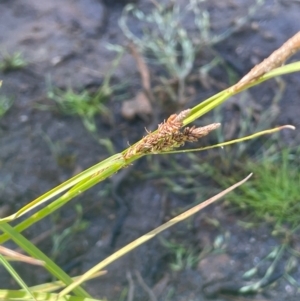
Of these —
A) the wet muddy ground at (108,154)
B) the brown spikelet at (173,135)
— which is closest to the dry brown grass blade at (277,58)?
the brown spikelet at (173,135)

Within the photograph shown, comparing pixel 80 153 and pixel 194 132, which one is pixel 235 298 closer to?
pixel 80 153

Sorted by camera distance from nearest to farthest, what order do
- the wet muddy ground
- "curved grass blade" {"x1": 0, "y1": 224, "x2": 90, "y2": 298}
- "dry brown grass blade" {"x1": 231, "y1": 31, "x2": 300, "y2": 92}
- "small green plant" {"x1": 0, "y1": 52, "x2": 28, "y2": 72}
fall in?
"dry brown grass blade" {"x1": 231, "y1": 31, "x2": 300, "y2": 92} → "curved grass blade" {"x1": 0, "y1": 224, "x2": 90, "y2": 298} → the wet muddy ground → "small green plant" {"x1": 0, "y1": 52, "x2": 28, "y2": 72}

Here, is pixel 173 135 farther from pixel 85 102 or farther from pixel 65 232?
pixel 85 102

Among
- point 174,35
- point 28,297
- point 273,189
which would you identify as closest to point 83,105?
point 174,35

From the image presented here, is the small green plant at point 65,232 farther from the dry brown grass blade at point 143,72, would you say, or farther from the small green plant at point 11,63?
the small green plant at point 11,63

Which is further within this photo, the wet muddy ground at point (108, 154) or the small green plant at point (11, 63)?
the small green plant at point (11, 63)

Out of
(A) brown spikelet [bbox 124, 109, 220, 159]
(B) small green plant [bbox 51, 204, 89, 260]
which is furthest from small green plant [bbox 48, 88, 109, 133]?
(A) brown spikelet [bbox 124, 109, 220, 159]

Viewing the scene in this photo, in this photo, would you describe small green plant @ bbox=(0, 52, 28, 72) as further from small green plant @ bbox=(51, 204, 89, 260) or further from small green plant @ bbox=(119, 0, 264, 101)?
small green plant @ bbox=(51, 204, 89, 260)
